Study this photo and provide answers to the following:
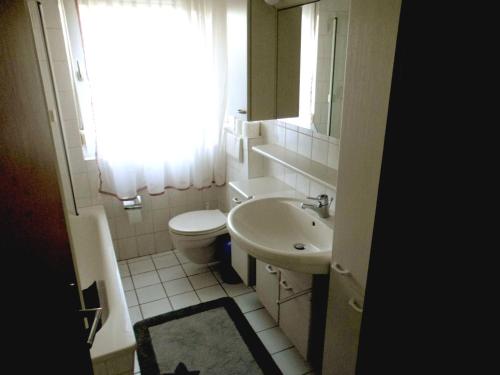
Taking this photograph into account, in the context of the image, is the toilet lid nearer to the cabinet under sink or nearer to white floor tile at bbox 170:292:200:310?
white floor tile at bbox 170:292:200:310

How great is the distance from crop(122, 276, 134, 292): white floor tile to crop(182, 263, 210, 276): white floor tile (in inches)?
17.0

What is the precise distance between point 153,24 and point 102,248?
1.57 m

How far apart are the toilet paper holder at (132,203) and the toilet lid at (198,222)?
0.97 ft

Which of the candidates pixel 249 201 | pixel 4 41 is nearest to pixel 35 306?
pixel 4 41

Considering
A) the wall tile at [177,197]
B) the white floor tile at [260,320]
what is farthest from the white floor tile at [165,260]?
the white floor tile at [260,320]

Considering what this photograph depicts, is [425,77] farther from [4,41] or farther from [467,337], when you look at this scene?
[4,41]

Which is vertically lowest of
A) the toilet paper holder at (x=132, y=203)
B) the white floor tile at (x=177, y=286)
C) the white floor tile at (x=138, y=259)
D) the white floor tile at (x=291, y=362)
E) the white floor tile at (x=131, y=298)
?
the white floor tile at (x=291, y=362)

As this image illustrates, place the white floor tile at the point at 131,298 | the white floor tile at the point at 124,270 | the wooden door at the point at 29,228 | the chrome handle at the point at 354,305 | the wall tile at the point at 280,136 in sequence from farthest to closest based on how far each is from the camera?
the white floor tile at the point at 124,270, the white floor tile at the point at 131,298, the wall tile at the point at 280,136, the chrome handle at the point at 354,305, the wooden door at the point at 29,228

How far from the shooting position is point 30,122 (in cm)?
66

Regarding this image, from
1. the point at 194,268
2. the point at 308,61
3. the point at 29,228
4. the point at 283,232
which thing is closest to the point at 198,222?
the point at 194,268

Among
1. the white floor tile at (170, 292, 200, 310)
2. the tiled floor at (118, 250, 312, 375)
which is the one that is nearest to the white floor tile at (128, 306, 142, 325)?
the tiled floor at (118, 250, 312, 375)

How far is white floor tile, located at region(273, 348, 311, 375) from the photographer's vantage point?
6.56ft

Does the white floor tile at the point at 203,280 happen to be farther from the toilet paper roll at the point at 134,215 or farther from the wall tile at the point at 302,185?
the wall tile at the point at 302,185

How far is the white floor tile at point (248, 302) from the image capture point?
2486 mm
